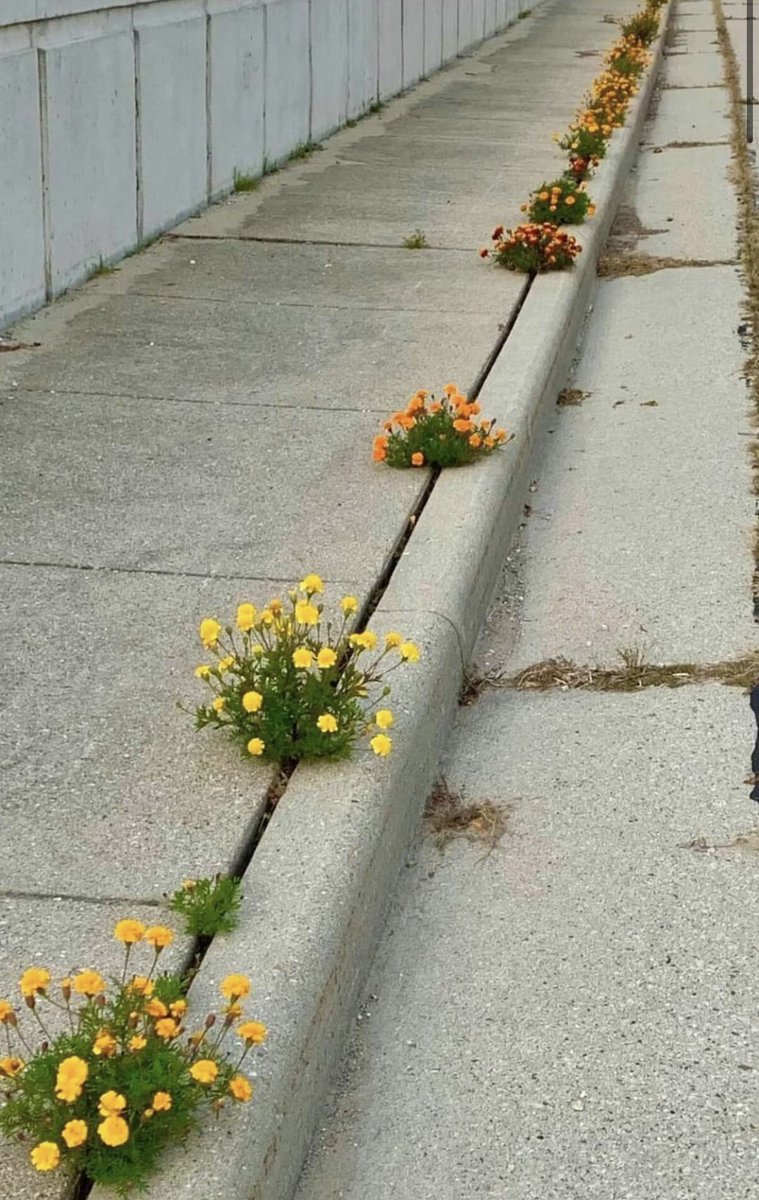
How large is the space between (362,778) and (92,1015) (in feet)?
3.62

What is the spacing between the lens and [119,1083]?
7.86ft

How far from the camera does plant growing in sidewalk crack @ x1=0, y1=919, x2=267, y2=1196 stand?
2.33 meters

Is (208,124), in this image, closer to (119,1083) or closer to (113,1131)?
(119,1083)

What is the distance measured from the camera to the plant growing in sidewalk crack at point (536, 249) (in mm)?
8570

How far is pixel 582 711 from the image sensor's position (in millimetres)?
4418

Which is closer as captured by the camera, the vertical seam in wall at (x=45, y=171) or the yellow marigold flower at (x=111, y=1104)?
the yellow marigold flower at (x=111, y=1104)

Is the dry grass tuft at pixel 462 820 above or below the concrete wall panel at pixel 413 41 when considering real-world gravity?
below

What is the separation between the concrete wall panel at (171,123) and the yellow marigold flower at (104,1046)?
23.6 feet

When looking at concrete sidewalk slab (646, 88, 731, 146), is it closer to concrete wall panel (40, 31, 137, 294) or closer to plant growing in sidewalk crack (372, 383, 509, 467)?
concrete wall panel (40, 31, 137, 294)

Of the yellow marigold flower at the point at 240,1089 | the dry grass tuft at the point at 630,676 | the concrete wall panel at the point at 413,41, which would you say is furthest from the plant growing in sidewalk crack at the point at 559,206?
the concrete wall panel at the point at 413,41

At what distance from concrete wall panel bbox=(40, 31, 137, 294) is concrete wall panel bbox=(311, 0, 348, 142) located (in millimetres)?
4665

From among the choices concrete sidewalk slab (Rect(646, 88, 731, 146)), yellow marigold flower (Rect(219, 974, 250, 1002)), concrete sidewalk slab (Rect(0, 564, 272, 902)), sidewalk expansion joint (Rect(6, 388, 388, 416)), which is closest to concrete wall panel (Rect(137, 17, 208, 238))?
sidewalk expansion joint (Rect(6, 388, 388, 416))

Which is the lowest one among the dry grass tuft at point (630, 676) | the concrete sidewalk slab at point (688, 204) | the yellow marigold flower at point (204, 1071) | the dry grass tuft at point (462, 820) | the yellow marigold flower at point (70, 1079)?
the dry grass tuft at point (462, 820)

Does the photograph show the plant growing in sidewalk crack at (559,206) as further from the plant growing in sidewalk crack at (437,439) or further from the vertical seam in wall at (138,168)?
the plant growing in sidewalk crack at (437,439)
